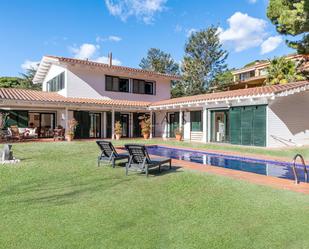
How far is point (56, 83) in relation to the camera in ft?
90.1

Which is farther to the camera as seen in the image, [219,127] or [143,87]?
[143,87]

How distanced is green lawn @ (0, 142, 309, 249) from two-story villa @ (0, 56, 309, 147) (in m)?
11.2

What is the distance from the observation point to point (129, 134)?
28.2 m

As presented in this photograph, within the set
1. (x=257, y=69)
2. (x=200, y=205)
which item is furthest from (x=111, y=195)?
(x=257, y=69)

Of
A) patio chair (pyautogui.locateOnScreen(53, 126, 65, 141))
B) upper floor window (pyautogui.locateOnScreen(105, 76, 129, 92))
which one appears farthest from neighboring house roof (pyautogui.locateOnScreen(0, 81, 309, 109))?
patio chair (pyautogui.locateOnScreen(53, 126, 65, 141))

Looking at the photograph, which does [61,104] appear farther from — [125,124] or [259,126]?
[259,126]

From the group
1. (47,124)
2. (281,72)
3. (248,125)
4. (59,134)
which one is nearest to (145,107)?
(59,134)

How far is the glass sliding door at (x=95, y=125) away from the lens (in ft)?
84.5

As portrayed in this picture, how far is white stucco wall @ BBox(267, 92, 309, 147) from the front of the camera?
57.6 ft

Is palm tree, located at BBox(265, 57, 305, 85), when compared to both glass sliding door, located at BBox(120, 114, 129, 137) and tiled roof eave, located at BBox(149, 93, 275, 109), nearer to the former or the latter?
tiled roof eave, located at BBox(149, 93, 275, 109)

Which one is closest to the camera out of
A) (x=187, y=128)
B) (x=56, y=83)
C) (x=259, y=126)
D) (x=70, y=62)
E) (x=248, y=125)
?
(x=259, y=126)

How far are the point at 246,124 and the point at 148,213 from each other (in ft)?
49.1

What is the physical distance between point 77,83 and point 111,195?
65.6 feet

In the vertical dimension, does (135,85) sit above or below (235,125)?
above
